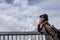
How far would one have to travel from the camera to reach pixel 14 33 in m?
7.55

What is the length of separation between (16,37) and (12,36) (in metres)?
0.17

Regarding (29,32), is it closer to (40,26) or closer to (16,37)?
(16,37)

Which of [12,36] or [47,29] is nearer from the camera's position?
[47,29]

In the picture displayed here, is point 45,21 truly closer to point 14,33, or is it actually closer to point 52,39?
point 52,39

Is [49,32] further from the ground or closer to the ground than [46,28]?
closer to the ground

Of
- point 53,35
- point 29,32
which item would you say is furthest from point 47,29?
point 29,32

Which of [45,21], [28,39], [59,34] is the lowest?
[28,39]

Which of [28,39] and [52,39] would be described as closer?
[52,39]

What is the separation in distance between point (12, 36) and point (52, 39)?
225cm

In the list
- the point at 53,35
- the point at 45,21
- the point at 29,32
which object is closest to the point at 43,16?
the point at 45,21

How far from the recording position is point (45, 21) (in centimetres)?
591

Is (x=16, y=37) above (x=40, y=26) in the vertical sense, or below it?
below

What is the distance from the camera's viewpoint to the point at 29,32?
761 cm

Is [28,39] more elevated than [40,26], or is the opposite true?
[40,26]
